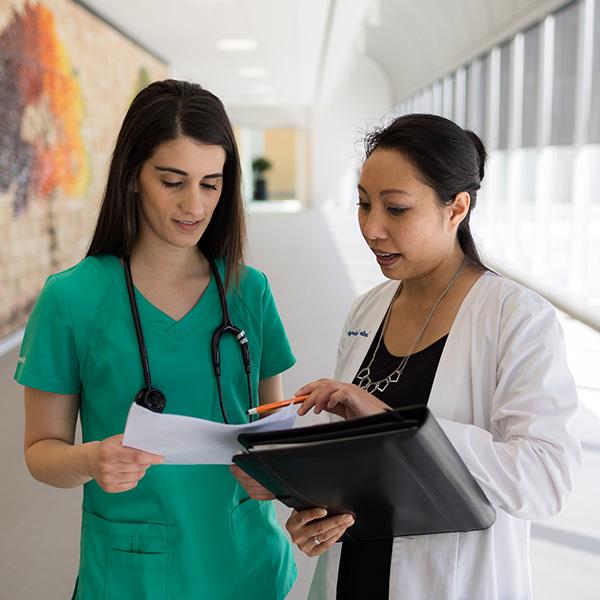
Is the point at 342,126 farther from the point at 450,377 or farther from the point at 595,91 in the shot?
the point at 450,377

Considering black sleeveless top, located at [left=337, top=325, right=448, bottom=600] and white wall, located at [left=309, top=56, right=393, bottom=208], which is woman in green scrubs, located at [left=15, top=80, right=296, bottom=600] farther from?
white wall, located at [left=309, top=56, right=393, bottom=208]

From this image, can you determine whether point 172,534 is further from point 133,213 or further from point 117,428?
point 133,213

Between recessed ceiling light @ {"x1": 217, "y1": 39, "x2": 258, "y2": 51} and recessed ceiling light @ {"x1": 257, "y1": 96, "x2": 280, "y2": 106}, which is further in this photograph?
recessed ceiling light @ {"x1": 257, "y1": 96, "x2": 280, "y2": 106}

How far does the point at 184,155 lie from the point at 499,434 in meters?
0.94

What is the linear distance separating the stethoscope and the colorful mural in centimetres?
682

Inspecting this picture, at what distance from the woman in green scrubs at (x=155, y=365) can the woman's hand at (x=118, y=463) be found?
0.48ft

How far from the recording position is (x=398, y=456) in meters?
1.44

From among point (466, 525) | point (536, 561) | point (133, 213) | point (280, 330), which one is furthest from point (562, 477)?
point (536, 561)

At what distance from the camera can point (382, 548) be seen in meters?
1.86

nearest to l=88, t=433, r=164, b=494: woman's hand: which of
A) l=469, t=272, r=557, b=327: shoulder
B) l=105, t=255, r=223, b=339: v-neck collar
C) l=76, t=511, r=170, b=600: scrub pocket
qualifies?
l=76, t=511, r=170, b=600: scrub pocket

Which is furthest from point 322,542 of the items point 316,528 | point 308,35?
point 308,35

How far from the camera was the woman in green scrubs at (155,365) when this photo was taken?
1.84 metres

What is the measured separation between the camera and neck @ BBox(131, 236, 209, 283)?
1986 millimetres

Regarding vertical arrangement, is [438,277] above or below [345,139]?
below
